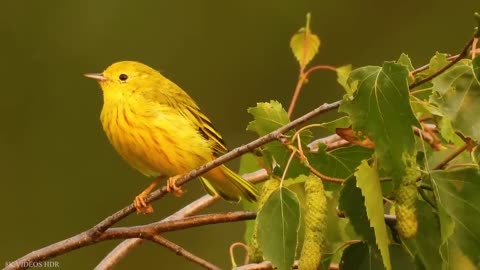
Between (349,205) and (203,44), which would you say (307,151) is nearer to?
(349,205)

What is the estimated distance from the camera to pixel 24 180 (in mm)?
6965

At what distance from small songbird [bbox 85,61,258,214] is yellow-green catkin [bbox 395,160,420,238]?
105cm

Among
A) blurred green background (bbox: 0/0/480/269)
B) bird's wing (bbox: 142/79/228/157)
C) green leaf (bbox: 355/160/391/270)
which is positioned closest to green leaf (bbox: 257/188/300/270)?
green leaf (bbox: 355/160/391/270)

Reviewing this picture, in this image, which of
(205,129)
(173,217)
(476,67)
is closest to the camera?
(476,67)

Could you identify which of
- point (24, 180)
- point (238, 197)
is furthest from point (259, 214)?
point (24, 180)

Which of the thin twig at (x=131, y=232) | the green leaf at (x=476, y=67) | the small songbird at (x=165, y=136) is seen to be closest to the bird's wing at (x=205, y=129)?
the small songbird at (x=165, y=136)

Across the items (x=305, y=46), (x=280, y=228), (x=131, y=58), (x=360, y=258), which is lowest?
(x=360, y=258)

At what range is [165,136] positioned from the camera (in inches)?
120

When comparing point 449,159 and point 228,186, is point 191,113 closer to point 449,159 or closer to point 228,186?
point 228,186

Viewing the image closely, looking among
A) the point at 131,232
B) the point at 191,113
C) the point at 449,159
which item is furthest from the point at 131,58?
the point at 449,159

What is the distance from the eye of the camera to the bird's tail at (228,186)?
2893mm

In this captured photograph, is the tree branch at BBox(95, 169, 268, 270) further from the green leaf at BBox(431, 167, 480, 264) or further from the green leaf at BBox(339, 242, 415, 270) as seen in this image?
the green leaf at BBox(431, 167, 480, 264)

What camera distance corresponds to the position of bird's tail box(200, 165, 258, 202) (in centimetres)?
289

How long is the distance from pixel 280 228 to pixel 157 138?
1154 mm
